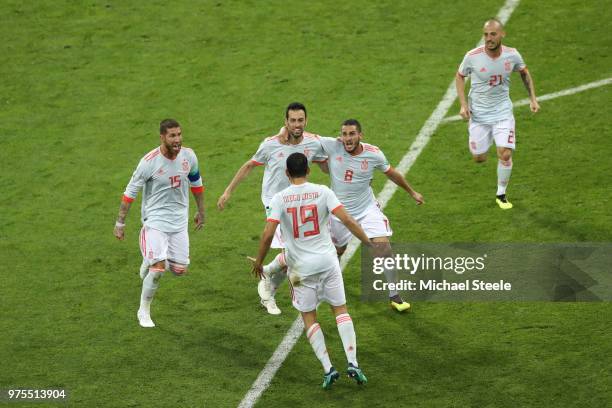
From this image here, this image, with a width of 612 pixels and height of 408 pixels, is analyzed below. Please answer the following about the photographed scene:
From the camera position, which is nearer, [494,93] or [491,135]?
[494,93]

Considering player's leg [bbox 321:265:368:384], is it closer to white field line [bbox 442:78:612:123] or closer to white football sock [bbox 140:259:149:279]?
white football sock [bbox 140:259:149:279]

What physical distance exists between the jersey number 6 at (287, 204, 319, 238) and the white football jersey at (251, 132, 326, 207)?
69.7 inches

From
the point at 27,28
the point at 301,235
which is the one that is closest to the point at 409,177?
the point at 301,235

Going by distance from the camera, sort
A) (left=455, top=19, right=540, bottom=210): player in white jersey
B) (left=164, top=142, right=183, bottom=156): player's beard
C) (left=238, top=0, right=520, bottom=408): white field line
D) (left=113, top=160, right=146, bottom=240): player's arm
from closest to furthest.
A: 1. (left=238, top=0, right=520, bottom=408): white field line
2. (left=164, top=142, right=183, bottom=156): player's beard
3. (left=113, top=160, right=146, bottom=240): player's arm
4. (left=455, top=19, right=540, bottom=210): player in white jersey

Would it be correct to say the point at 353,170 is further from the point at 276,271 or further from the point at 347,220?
the point at 347,220

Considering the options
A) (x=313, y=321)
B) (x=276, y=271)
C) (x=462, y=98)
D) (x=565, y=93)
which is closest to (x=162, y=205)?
(x=276, y=271)

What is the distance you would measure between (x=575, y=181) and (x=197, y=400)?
22.1 ft

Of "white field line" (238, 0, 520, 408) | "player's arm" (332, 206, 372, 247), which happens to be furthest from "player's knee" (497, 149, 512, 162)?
"player's arm" (332, 206, 372, 247)

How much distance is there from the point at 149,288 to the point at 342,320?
8.31ft

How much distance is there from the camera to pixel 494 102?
15.0 m

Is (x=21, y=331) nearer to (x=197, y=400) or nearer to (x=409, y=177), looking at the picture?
(x=197, y=400)

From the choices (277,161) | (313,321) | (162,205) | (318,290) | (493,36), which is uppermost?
(493,36)

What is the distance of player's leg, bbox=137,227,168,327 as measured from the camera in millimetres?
12547

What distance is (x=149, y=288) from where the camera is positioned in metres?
12.7
